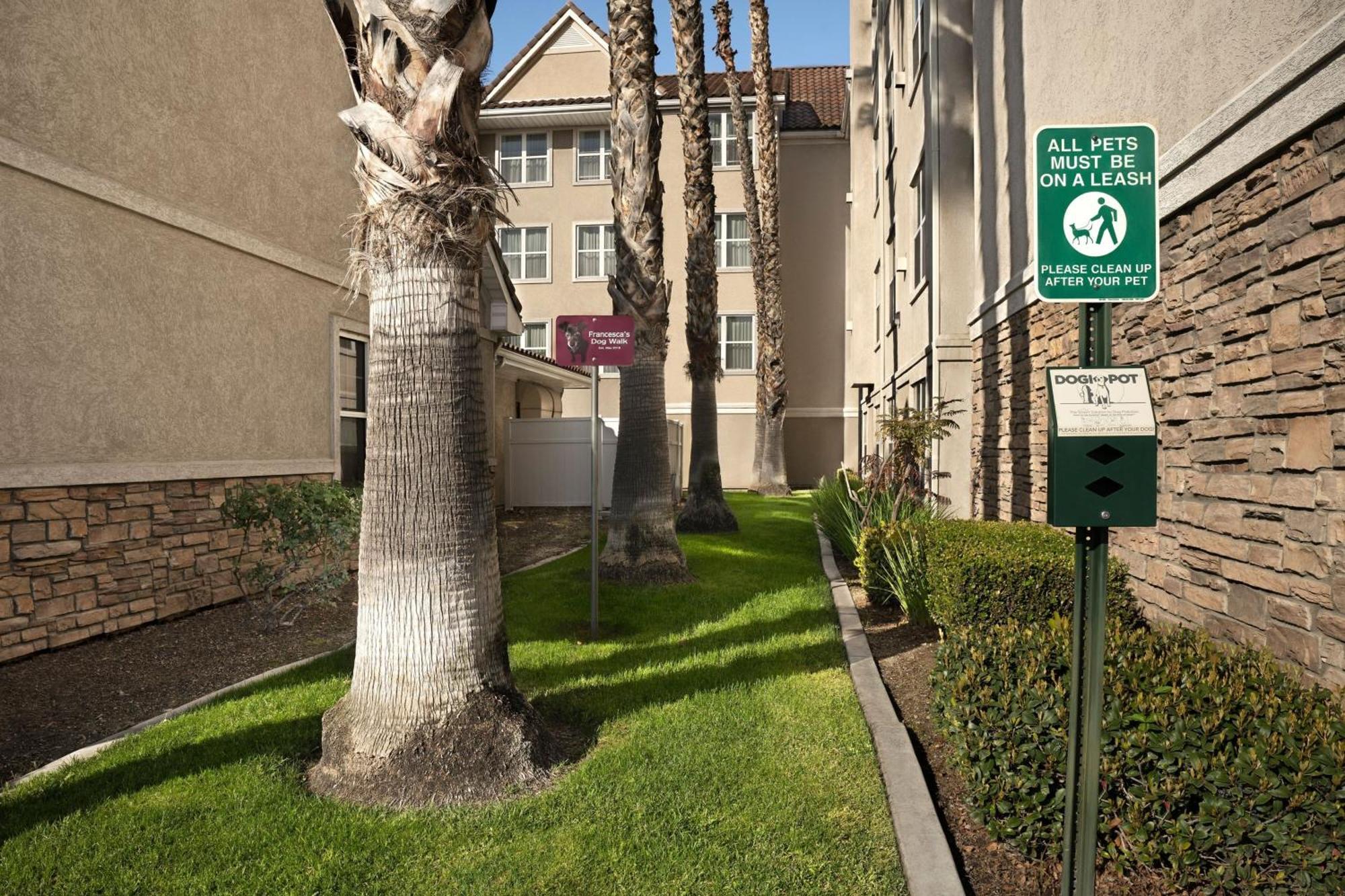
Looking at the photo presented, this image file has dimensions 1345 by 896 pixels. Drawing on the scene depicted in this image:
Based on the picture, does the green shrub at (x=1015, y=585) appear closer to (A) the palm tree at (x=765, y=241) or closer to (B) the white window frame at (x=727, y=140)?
(A) the palm tree at (x=765, y=241)

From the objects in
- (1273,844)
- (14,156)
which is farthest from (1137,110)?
(14,156)

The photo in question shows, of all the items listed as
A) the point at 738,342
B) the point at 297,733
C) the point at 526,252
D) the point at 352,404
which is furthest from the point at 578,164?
the point at 297,733

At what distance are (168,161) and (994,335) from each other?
26.9 ft

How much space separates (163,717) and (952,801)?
4467mm

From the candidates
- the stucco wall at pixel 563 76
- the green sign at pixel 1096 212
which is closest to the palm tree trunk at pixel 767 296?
the stucco wall at pixel 563 76

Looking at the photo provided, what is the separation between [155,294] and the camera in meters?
7.56

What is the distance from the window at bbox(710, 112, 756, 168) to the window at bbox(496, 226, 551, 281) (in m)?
6.26

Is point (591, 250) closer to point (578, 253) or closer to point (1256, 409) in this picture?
point (578, 253)

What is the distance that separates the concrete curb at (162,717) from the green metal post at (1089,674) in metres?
4.59

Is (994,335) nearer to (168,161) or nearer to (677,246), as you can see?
(168,161)

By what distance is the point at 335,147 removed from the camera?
34.0 feet

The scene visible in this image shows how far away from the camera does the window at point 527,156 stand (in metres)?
28.7

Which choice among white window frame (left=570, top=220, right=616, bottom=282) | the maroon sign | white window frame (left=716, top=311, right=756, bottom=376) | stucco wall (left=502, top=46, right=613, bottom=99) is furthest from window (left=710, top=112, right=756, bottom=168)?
the maroon sign

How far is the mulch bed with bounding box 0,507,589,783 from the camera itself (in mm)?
5043
